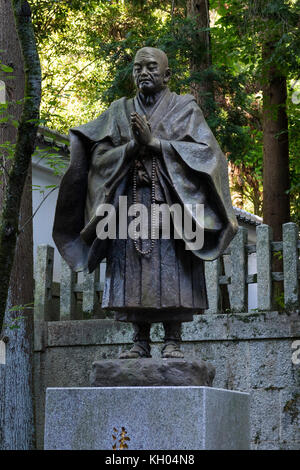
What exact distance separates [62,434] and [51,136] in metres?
6.96

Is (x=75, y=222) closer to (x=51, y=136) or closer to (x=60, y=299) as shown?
(x=60, y=299)

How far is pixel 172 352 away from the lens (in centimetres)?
539

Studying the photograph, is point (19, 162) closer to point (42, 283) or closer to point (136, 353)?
point (136, 353)

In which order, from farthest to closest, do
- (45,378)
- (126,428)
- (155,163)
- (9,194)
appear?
(45,378) → (9,194) → (155,163) → (126,428)

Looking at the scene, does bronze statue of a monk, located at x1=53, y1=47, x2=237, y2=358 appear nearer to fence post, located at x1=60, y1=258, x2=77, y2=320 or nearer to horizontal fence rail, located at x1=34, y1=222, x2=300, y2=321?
horizontal fence rail, located at x1=34, y1=222, x2=300, y2=321

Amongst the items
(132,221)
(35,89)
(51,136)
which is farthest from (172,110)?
(51,136)

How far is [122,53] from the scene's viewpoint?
11844 mm

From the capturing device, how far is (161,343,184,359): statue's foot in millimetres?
5352

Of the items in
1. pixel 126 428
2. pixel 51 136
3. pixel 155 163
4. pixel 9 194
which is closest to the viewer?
pixel 126 428

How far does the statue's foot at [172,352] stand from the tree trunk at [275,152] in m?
7.59

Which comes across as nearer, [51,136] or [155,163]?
[155,163]

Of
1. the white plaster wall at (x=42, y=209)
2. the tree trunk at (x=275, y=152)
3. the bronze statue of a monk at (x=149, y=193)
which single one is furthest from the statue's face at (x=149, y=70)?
the tree trunk at (x=275, y=152)

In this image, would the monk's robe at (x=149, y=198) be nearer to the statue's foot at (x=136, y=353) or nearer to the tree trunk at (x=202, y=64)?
the statue's foot at (x=136, y=353)

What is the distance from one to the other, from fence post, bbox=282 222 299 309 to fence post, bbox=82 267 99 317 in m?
2.46
